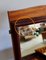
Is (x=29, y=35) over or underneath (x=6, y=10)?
underneath

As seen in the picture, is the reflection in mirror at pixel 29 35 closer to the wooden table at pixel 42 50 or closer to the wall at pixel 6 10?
the wooden table at pixel 42 50

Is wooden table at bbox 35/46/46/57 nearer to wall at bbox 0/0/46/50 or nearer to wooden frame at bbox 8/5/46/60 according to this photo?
wooden frame at bbox 8/5/46/60

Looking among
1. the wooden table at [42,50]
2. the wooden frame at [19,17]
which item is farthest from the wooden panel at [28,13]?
the wooden table at [42,50]

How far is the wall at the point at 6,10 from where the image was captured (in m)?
0.91

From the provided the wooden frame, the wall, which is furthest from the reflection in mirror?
the wall

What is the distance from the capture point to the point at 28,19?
0.77 metres

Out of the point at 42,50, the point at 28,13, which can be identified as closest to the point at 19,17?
the point at 28,13

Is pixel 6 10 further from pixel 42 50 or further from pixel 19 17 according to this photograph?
pixel 42 50

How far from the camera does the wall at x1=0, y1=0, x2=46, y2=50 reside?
2.98ft

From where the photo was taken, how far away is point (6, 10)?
917 mm

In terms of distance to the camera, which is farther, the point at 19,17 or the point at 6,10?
the point at 6,10

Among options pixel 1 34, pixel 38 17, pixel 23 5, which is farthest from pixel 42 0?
pixel 1 34

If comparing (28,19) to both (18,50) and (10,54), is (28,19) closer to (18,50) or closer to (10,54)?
(18,50)

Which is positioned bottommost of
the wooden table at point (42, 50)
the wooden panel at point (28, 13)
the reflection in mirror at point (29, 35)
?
the wooden table at point (42, 50)
